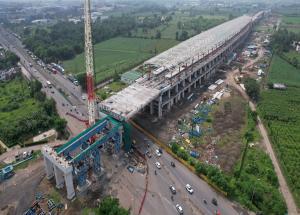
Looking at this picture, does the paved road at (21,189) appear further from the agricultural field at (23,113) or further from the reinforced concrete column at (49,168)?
the agricultural field at (23,113)

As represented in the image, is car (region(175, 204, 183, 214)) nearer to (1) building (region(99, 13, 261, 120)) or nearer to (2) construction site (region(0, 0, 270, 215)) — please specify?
(2) construction site (region(0, 0, 270, 215))

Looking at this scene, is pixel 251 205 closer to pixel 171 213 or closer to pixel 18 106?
pixel 171 213

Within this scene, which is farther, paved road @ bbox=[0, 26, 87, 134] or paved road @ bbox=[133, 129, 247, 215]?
paved road @ bbox=[0, 26, 87, 134]

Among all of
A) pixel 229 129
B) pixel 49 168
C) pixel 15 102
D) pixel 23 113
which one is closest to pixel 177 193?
pixel 49 168

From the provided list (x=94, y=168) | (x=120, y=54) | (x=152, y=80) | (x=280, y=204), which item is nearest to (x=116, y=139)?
(x=94, y=168)

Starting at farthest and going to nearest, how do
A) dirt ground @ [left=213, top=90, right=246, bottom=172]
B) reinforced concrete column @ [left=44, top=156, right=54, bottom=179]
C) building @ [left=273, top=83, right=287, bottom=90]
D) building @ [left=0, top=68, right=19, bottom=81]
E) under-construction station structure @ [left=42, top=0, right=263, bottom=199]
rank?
building @ [left=0, top=68, right=19, bottom=81]
building @ [left=273, top=83, right=287, bottom=90]
dirt ground @ [left=213, top=90, right=246, bottom=172]
reinforced concrete column @ [left=44, top=156, right=54, bottom=179]
under-construction station structure @ [left=42, top=0, right=263, bottom=199]

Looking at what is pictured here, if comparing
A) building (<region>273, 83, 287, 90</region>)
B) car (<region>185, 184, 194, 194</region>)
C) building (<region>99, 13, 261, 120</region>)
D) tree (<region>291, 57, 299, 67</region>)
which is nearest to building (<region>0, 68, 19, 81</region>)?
building (<region>99, 13, 261, 120</region>)

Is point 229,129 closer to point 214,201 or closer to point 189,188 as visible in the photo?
point 189,188
